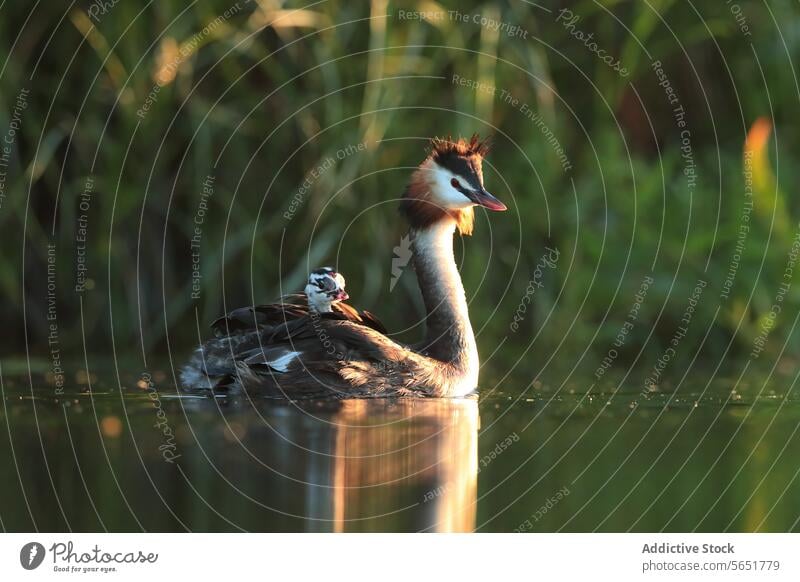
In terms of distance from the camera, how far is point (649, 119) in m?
10.3

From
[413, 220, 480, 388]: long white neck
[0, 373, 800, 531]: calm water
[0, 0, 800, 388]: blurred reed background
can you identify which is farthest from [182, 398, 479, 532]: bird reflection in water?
[0, 0, 800, 388]: blurred reed background

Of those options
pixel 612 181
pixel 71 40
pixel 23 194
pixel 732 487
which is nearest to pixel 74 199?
pixel 23 194

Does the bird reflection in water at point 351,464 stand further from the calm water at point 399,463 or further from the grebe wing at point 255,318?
the grebe wing at point 255,318

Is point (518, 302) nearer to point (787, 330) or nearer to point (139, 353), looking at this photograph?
point (787, 330)

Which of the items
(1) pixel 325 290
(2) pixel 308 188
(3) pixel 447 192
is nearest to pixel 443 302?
(3) pixel 447 192

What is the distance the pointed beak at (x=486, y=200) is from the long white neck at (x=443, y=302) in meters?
0.30

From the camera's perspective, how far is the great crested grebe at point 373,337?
285 inches

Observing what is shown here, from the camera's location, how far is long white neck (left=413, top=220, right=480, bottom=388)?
7688 millimetres

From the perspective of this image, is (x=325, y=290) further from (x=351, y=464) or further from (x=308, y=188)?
(x=308, y=188)

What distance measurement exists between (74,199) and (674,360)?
3.50 meters

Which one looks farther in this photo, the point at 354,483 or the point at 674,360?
the point at 674,360

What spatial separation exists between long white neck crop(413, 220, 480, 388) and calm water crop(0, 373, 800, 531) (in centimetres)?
29

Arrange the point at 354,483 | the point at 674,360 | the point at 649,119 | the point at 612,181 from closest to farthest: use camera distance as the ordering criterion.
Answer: the point at 354,483 < the point at 674,360 < the point at 612,181 < the point at 649,119

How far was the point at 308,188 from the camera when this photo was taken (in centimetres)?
912
